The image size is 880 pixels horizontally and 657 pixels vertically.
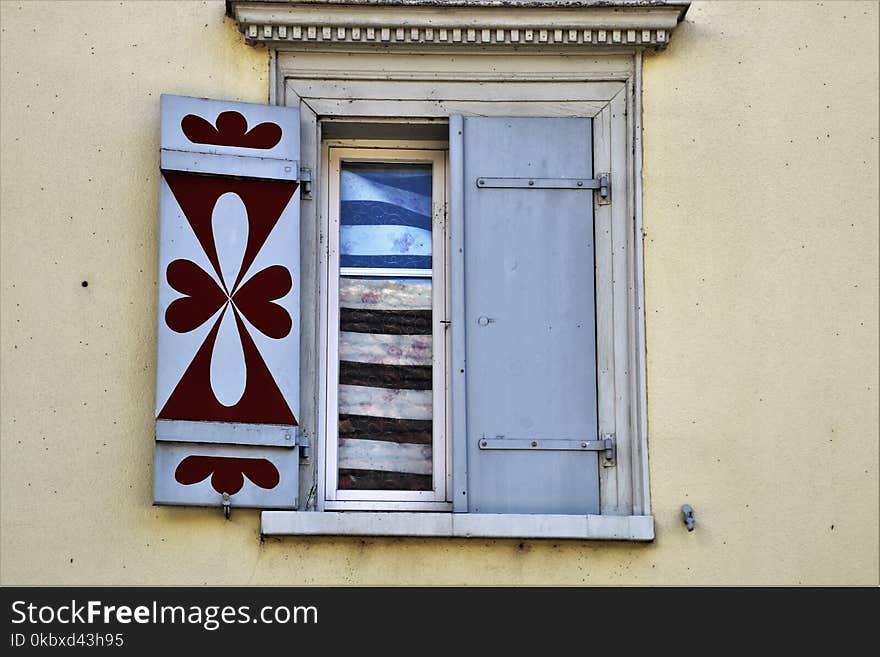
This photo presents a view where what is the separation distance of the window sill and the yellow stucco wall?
0.26 ft

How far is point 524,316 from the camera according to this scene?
7.30 metres

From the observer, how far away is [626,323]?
732 centimetres

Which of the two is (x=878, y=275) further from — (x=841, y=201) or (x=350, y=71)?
(x=350, y=71)

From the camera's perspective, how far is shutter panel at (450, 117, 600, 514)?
718 cm

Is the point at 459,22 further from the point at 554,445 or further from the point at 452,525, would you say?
Result: the point at 452,525

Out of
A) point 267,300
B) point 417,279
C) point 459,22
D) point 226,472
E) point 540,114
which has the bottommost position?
point 226,472

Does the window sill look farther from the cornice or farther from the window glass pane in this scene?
the cornice

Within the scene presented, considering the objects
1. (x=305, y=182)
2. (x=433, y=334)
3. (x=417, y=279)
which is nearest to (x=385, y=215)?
(x=417, y=279)

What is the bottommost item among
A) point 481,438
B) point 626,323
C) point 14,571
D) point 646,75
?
point 14,571

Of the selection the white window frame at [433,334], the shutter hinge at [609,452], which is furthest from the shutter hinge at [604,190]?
the shutter hinge at [609,452]

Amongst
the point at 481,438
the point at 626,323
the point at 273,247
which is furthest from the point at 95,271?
the point at 626,323

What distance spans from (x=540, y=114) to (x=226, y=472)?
78.6 inches

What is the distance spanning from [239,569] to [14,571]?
0.88m

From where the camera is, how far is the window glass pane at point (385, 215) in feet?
24.8
